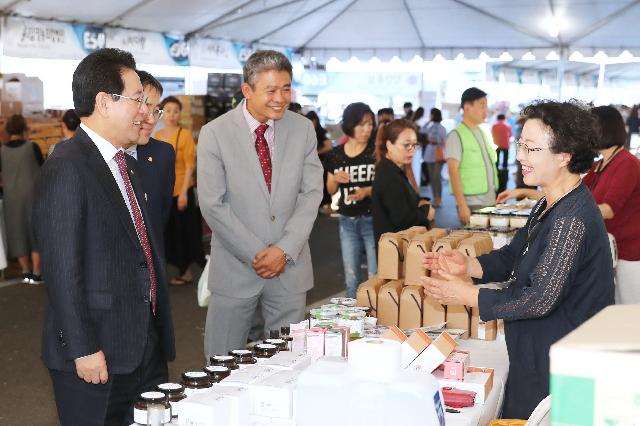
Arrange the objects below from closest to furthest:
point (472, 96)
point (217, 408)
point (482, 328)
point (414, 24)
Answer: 1. point (217, 408)
2. point (482, 328)
3. point (472, 96)
4. point (414, 24)

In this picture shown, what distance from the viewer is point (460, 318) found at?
3.18 meters

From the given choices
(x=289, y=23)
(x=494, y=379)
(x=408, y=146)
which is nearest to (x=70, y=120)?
(x=408, y=146)

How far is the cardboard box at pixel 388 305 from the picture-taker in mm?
3215

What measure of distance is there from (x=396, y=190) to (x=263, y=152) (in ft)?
4.67

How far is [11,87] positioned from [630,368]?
8217 mm

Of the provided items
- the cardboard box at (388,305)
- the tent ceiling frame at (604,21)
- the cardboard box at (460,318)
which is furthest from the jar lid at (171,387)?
the tent ceiling frame at (604,21)

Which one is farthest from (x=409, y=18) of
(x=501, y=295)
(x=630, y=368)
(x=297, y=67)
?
(x=630, y=368)

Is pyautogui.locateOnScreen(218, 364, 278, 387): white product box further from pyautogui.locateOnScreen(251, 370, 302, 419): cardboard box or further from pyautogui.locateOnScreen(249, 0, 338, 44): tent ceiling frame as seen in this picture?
pyautogui.locateOnScreen(249, 0, 338, 44): tent ceiling frame

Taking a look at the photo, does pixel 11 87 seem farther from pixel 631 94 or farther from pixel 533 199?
pixel 631 94

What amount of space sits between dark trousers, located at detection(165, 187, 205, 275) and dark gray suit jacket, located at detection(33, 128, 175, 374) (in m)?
4.95

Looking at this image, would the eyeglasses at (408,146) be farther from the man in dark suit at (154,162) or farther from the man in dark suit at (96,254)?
the man in dark suit at (96,254)

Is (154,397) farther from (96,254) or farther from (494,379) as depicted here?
(494,379)

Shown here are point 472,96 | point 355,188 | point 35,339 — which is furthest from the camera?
point 35,339

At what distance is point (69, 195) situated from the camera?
7.22 ft
